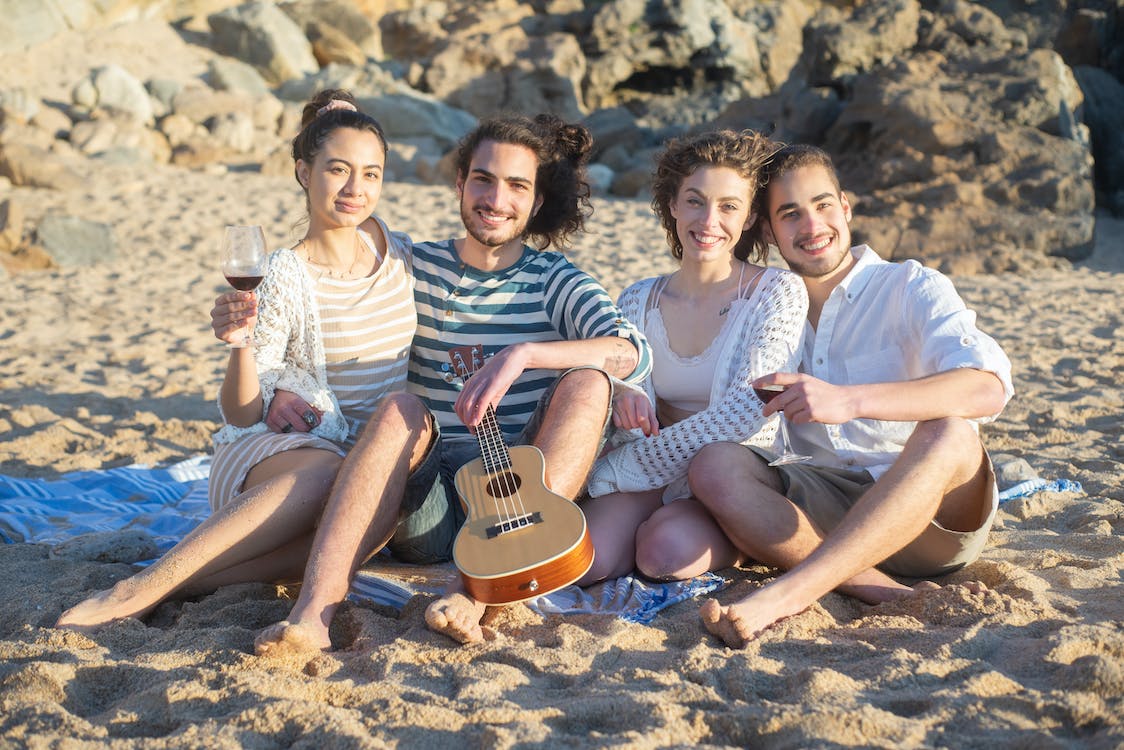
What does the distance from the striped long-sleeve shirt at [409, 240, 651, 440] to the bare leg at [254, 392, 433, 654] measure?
51cm

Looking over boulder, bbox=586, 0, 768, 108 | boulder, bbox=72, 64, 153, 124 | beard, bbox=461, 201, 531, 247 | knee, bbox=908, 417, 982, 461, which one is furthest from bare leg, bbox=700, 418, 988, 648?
boulder, bbox=586, 0, 768, 108

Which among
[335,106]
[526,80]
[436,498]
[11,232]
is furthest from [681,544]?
[526,80]

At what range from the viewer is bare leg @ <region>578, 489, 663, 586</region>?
3.42m

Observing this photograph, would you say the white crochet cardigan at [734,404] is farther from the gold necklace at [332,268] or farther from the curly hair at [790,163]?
the gold necklace at [332,268]

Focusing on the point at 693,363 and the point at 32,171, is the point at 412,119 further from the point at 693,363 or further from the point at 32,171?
the point at 693,363

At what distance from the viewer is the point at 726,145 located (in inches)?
144

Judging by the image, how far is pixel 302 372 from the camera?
3.50 metres

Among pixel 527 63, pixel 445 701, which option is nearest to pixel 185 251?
pixel 445 701

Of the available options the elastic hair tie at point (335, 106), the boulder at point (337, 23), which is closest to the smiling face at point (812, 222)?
the elastic hair tie at point (335, 106)

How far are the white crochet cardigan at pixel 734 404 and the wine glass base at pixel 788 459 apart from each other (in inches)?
3.0

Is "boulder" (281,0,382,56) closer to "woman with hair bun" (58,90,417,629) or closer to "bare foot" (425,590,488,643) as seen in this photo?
"woman with hair bun" (58,90,417,629)

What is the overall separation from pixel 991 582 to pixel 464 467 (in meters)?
1.68

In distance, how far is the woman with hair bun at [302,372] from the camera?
10.1ft

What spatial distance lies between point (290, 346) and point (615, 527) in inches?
48.5
